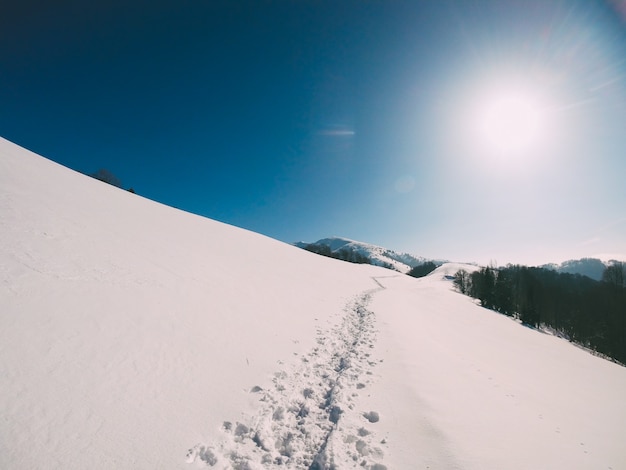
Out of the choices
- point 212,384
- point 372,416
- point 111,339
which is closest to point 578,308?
point 372,416

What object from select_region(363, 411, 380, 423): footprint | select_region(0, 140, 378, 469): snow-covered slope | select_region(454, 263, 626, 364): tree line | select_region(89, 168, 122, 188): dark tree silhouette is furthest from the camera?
select_region(89, 168, 122, 188): dark tree silhouette

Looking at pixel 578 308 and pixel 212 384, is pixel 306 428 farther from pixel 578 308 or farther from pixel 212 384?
pixel 578 308

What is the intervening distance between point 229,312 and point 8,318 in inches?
228

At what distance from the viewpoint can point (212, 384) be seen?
573cm

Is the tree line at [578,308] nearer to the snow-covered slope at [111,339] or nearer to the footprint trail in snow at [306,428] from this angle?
the snow-covered slope at [111,339]

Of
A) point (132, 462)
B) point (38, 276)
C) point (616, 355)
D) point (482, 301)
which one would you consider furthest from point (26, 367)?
point (482, 301)

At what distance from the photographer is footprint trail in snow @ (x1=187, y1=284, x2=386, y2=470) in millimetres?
4090

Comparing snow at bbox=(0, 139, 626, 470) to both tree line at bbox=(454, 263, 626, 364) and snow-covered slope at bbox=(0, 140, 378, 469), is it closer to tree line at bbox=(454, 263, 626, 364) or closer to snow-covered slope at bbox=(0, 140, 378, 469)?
snow-covered slope at bbox=(0, 140, 378, 469)

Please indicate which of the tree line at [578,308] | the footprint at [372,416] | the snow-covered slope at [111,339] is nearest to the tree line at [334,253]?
the tree line at [578,308]

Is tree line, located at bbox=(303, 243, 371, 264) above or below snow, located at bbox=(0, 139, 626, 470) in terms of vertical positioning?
above

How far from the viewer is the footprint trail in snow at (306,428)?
4090mm

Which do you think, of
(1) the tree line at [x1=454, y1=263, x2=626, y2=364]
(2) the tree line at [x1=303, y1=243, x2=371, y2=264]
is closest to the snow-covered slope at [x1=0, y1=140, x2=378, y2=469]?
(1) the tree line at [x1=454, y1=263, x2=626, y2=364]

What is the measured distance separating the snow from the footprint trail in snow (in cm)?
3

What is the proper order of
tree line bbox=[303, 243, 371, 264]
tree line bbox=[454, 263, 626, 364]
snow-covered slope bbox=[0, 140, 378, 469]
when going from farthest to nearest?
tree line bbox=[303, 243, 371, 264] → tree line bbox=[454, 263, 626, 364] → snow-covered slope bbox=[0, 140, 378, 469]
